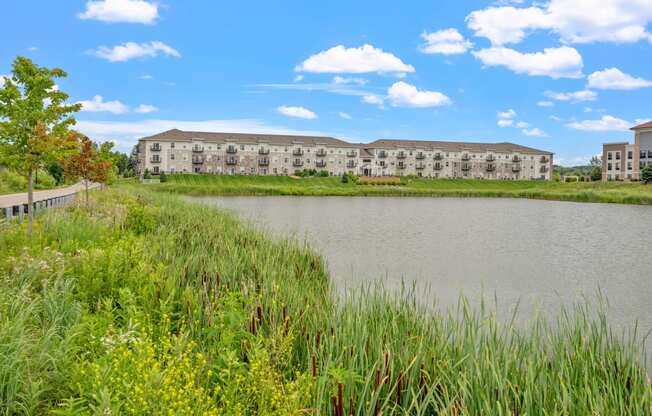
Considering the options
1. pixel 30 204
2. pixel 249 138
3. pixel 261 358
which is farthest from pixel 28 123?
pixel 249 138

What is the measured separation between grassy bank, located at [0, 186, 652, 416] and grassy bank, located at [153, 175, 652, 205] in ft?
149

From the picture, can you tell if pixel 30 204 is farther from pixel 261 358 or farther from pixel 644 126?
pixel 644 126

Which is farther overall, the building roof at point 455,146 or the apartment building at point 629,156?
the building roof at point 455,146

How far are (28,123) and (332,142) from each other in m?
90.7

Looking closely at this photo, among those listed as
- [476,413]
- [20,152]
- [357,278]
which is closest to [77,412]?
[476,413]

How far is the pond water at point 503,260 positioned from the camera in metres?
10.2

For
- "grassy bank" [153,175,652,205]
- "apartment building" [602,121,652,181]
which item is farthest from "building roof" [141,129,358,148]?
"apartment building" [602,121,652,181]

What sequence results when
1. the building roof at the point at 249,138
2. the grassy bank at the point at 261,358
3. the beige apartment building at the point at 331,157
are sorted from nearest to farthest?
the grassy bank at the point at 261,358 < the beige apartment building at the point at 331,157 < the building roof at the point at 249,138

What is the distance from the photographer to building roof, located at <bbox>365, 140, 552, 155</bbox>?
104 metres

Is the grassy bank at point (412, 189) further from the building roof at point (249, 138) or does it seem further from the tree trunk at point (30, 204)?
the tree trunk at point (30, 204)

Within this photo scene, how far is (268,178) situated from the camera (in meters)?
83.1

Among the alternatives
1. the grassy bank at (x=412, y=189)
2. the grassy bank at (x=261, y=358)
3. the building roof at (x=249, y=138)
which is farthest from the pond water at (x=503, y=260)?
the building roof at (x=249, y=138)

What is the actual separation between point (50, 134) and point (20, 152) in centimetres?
78

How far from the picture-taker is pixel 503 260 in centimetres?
1528
